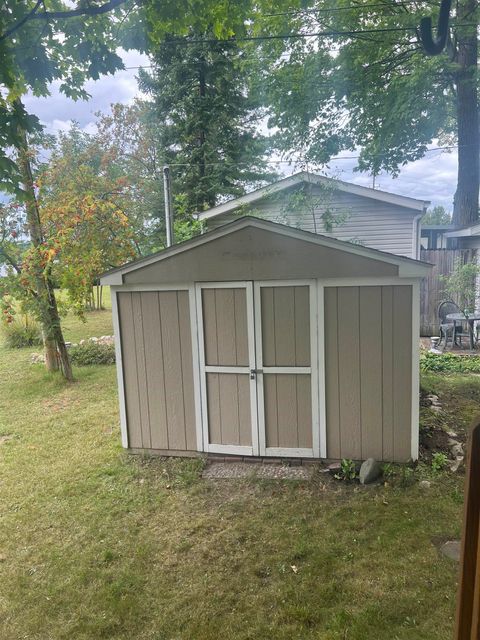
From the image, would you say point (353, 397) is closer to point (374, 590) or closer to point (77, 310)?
point (374, 590)

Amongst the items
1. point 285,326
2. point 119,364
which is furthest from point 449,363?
point 119,364

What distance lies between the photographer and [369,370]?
3.72 meters

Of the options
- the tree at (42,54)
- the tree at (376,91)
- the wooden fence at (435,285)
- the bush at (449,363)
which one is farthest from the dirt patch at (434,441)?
the tree at (376,91)

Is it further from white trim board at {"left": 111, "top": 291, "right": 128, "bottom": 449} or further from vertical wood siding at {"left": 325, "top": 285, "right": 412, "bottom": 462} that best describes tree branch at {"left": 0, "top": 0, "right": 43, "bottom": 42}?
vertical wood siding at {"left": 325, "top": 285, "right": 412, "bottom": 462}

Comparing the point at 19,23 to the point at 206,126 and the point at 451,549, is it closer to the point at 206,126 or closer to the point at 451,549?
the point at 451,549

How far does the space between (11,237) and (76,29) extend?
17.7 ft

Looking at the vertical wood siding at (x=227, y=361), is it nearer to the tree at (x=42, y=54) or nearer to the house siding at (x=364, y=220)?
the tree at (x=42, y=54)

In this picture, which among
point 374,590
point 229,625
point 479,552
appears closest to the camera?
point 479,552

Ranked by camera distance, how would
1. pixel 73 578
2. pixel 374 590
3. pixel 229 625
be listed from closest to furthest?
pixel 229 625
pixel 374 590
pixel 73 578

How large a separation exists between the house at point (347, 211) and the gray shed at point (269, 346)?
19.3 ft

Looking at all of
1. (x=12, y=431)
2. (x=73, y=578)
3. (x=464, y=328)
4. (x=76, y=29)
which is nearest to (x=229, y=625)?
(x=73, y=578)

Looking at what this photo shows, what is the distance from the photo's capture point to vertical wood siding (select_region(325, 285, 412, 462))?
3.63 metres

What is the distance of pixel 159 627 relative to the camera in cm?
221

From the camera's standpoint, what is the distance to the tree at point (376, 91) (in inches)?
360
